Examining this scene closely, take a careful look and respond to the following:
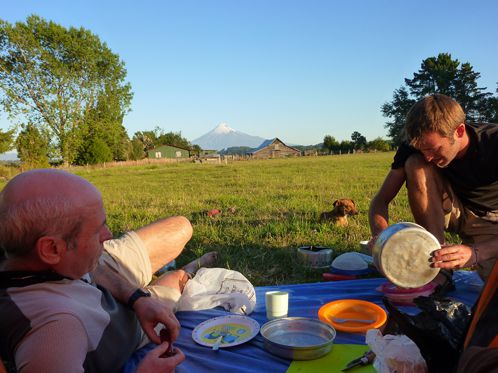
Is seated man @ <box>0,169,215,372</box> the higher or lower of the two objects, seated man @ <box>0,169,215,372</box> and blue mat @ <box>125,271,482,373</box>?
the higher

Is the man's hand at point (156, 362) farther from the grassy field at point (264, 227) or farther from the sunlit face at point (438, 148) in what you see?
the sunlit face at point (438, 148)

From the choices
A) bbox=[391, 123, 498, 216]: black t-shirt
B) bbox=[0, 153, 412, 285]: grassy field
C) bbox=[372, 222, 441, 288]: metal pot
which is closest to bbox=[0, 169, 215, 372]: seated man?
bbox=[372, 222, 441, 288]: metal pot

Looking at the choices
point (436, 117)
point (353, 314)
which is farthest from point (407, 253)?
point (436, 117)

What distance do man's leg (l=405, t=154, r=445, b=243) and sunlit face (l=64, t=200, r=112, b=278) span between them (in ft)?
8.35

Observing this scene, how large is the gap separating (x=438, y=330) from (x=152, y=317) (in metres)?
1.40

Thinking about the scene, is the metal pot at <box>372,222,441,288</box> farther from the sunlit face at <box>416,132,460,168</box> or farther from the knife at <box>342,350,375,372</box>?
the sunlit face at <box>416,132,460,168</box>

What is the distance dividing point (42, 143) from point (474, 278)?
3741 centimetres

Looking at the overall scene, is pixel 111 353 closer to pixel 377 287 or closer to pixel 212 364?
pixel 212 364

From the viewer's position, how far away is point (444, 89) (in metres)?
55.8

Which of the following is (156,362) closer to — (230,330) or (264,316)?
(230,330)

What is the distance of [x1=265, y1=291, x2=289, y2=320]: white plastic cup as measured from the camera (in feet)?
8.63

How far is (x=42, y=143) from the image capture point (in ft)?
112

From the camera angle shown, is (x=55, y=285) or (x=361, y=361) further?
(x=361, y=361)

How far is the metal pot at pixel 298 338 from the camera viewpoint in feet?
6.90
